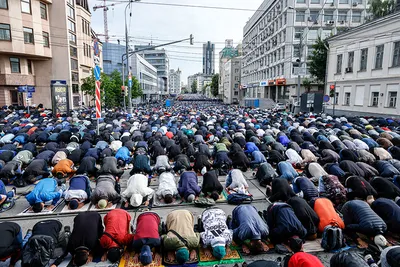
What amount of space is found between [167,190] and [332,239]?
Result: 4471 mm

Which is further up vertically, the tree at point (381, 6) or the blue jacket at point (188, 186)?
the tree at point (381, 6)

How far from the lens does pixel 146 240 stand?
521cm

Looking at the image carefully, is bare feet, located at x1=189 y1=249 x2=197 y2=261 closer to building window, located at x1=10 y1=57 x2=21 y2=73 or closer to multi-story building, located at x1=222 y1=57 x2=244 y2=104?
building window, located at x1=10 y1=57 x2=21 y2=73

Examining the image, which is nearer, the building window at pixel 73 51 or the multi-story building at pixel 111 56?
the building window at pixel 73 51

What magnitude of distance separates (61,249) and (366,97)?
30.3 m

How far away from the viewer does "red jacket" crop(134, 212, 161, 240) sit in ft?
17.3

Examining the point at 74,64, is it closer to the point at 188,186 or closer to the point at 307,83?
the point at 307,83

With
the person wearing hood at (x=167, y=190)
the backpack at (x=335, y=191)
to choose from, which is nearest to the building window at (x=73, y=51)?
the person wearing hood at (x=167, y=190)

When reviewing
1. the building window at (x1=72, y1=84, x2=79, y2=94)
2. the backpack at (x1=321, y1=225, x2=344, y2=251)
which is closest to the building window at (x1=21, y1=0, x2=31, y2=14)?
the building window at (x1=72, y1=84, x2=79, y2=94)

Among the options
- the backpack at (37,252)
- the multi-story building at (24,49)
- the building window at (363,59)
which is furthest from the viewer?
the multi-story building at (24,49)

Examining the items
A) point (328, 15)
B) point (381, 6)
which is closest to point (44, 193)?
point (381, 6)

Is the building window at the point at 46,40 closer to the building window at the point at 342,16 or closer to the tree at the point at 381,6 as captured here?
the tree at the point at 381,6

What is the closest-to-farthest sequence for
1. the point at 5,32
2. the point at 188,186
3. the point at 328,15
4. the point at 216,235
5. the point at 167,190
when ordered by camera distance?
the point at 216,235
the point at 167,190
the point at 188,186
the point at 5,32
the point at 328,15

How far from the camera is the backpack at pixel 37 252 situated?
4.64 metres
